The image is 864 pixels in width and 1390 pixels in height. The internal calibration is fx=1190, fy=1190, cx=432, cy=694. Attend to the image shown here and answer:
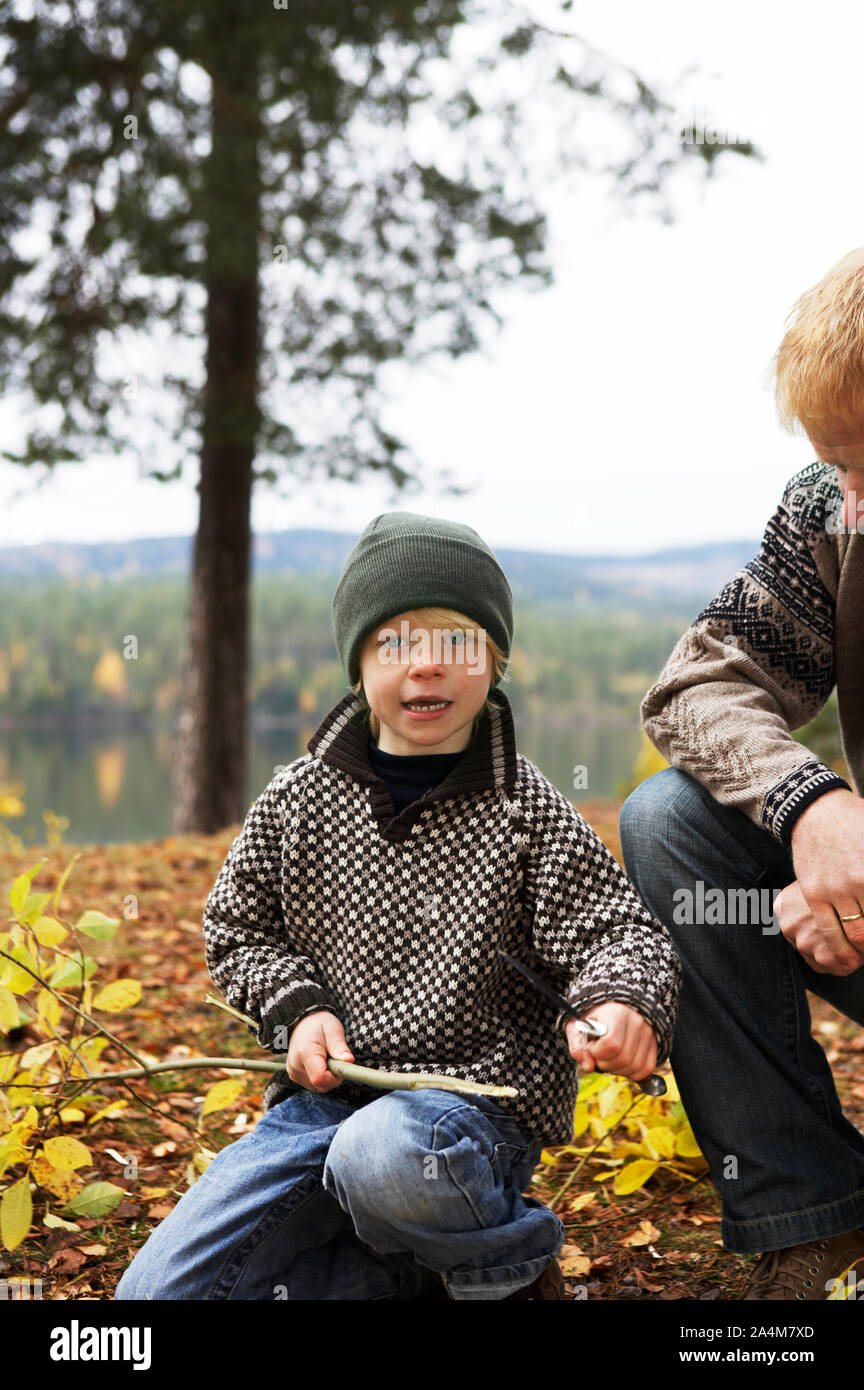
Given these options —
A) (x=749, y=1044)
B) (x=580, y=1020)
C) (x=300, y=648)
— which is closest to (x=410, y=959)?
(x=580, y=1020)

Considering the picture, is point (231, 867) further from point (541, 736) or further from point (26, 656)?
point (26, 656)

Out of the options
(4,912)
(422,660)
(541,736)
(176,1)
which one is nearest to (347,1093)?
(422,660)

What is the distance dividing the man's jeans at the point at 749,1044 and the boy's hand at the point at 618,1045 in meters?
0.25

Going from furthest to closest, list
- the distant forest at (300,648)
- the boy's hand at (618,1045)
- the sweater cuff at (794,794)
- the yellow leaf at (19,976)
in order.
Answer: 1. the distant forest at (300,648)
2. the yellow leaf at (19,976)
3. the sweater cuff at (794,794)
4. the boy's hand at (618,1045)

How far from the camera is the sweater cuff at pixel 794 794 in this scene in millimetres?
1556

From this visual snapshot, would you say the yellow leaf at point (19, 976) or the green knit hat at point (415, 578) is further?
the yellow leaf at point (19, 976)

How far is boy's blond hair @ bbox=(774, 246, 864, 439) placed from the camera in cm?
157

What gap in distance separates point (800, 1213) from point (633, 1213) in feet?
1.76

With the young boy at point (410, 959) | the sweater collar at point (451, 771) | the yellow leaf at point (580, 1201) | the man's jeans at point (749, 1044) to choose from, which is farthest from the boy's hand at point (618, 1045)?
the yellow leaf at point (580, 1201)

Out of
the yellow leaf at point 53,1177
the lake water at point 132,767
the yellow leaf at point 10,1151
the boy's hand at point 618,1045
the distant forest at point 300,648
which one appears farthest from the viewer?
the lake water at point 132,767

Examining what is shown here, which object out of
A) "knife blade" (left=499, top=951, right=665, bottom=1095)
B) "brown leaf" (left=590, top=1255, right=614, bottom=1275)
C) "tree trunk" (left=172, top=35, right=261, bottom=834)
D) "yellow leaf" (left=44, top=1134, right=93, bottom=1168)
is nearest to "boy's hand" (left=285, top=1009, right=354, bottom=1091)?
"knife blade" (left=499, top=951, right=665, bottom=1095)

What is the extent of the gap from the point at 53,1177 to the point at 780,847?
1.28 m

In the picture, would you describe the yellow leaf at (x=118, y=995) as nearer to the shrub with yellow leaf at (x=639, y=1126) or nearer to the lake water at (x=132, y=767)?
the lake water at (x=132, y=767)

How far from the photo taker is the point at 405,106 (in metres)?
6.20
